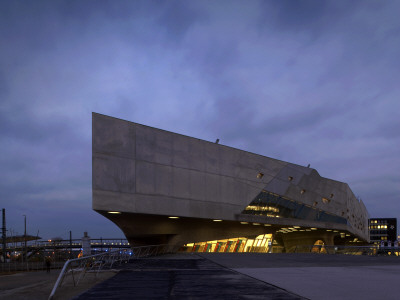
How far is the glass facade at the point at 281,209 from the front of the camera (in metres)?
29.8

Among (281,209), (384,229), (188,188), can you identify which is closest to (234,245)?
(281,209)

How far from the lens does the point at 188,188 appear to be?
2531cm

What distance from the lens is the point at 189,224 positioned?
91.0 ft

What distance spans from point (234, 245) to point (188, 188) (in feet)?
30.9

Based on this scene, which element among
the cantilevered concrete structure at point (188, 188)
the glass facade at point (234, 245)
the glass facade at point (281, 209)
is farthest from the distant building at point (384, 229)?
the glass facade at point (234, 245)

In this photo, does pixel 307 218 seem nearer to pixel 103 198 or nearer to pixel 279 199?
pixel 279 199

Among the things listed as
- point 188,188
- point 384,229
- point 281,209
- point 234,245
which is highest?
point 188,188

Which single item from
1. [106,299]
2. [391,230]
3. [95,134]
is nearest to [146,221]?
[95,134]

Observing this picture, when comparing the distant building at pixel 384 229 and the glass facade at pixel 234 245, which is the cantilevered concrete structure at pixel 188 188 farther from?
the distant building at pixel 384 229

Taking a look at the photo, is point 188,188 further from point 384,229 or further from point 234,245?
point 384,229

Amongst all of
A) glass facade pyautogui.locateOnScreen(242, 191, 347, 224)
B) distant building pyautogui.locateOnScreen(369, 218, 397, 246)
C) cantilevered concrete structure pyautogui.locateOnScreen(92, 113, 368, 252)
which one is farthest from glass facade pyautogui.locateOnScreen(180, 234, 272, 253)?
distant building pyautogui.locateOnScreen(369, 218, 397, 246)

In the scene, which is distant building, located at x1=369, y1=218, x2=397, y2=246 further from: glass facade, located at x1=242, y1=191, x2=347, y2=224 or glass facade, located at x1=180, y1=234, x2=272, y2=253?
glass facade, located at x1=180, y1=234, x2=272, y2=253

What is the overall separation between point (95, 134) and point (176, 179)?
20.9 feet

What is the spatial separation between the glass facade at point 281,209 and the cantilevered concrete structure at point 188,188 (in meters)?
0.08
